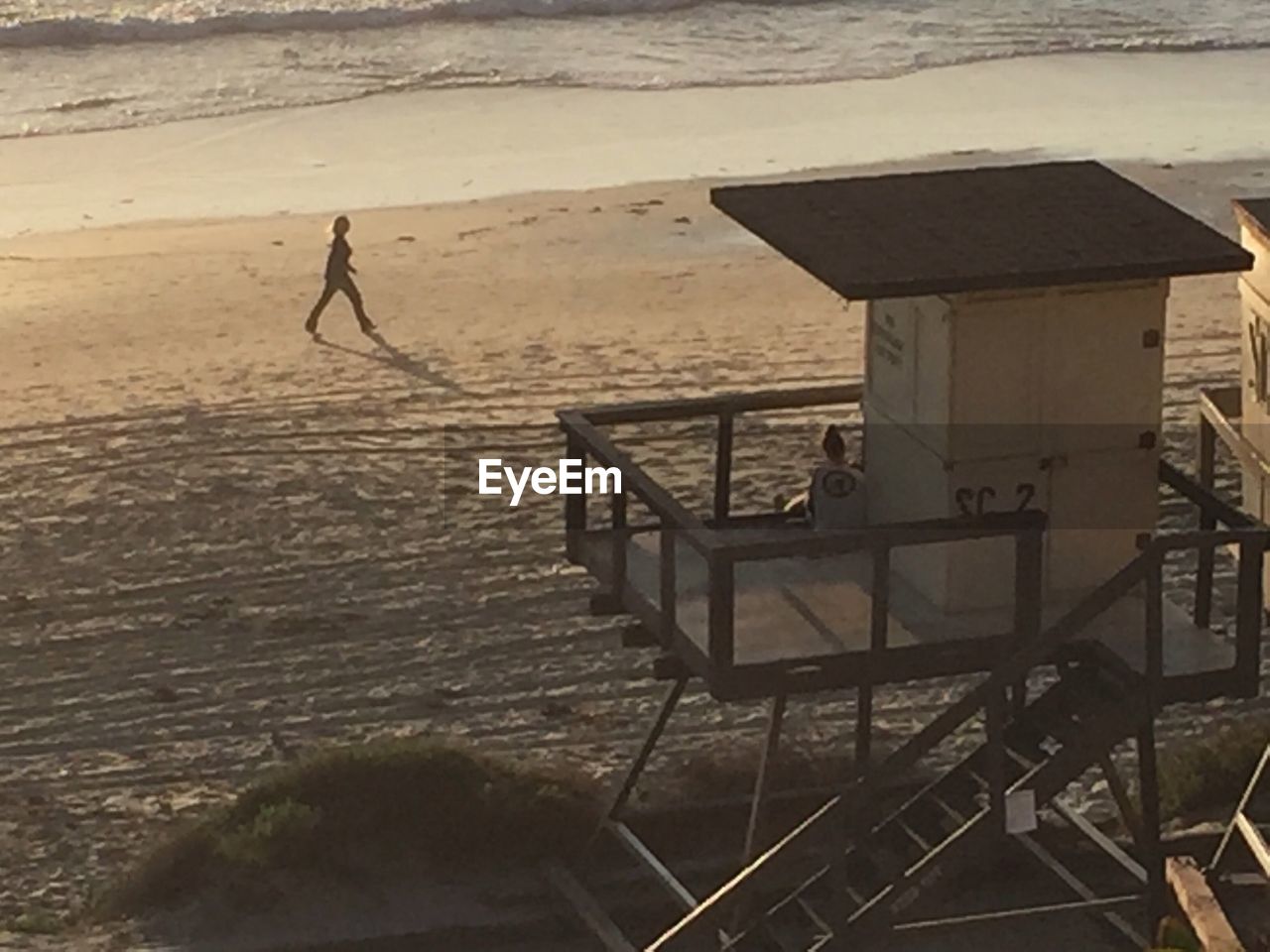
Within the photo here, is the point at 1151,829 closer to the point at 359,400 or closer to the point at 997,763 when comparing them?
the point at 997,763

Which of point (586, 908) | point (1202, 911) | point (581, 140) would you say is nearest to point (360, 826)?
point (586, 908)

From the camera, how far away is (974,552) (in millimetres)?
11828

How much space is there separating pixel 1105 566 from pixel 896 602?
2.99 feet

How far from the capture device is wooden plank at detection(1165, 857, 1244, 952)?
895cm

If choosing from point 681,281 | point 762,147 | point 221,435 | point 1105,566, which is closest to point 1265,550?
point 1105,566

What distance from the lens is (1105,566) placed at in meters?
12.2

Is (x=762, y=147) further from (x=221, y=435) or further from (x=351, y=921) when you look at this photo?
(x=351, y=921)

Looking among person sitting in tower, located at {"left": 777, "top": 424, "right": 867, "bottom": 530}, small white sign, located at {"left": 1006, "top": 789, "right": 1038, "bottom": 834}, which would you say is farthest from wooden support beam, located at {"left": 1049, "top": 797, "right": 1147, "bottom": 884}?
person sitting in tower, located at {"left": 777, "top": 424, "right": 867, "bottom": 530}

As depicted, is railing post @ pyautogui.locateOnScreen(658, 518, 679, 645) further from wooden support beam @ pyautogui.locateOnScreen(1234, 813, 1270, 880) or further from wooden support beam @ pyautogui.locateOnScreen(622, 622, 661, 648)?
wooden support beam @ pyautogui.locateOnScreen(1234, 813, 1270, 880)

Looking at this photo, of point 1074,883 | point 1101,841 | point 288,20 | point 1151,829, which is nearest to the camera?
point 1151,829

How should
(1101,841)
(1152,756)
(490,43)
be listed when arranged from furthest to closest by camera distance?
(490,43) → (1101,841) → (1152,756)

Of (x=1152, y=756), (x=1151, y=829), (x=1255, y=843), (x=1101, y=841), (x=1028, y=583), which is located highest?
(x=1028, y=583)

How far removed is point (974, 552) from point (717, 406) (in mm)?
1954

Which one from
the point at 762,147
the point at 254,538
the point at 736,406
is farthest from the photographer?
the point at 762,147
